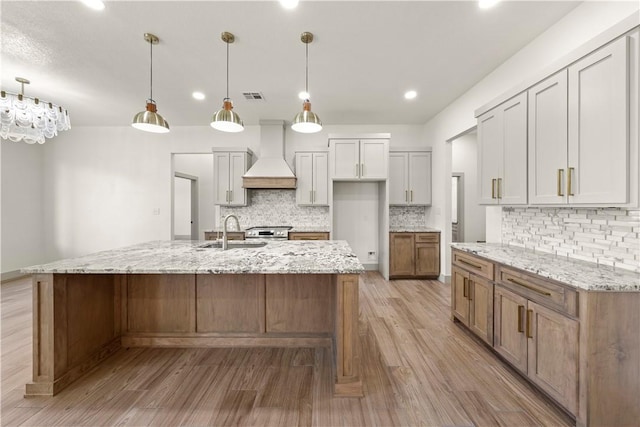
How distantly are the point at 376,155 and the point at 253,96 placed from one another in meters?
2.26

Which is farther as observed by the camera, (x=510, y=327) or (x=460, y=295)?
(x=460, y=295)

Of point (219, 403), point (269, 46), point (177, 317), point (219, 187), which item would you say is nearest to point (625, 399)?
point (219, 403)

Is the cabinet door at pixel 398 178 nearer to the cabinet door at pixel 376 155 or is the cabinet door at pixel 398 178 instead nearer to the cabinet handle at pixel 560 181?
the cabinet door at pixel 376 155

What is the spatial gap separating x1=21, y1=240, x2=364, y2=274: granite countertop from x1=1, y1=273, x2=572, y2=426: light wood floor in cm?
87

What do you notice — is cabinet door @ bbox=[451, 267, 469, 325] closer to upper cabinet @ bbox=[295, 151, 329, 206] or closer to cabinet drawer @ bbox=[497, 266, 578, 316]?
cabinet drawer @ bbox=[497, 266, 578, 316]

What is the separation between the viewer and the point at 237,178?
5043mm

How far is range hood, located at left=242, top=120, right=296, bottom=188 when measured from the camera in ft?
15.9

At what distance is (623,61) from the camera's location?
151 cm

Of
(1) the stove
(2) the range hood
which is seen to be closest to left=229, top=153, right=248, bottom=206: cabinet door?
(2) the range hood

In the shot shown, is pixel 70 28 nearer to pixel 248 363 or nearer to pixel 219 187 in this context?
pixel 219 187

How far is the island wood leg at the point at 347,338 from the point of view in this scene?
1.80 meters

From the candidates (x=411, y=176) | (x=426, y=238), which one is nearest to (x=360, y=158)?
(x=411, y=176)

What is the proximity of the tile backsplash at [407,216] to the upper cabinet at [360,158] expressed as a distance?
0.94 meters

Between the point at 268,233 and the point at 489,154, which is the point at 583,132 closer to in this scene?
the point at 489,154
